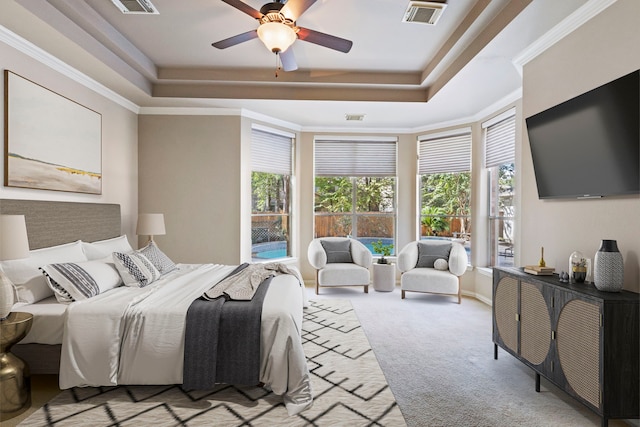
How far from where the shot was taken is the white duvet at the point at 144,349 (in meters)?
2.45

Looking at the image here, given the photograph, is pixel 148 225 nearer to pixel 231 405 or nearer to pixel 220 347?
pixel 220 347

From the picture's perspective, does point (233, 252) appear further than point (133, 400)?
Yes

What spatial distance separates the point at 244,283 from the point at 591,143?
2.76 m

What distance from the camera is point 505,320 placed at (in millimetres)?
3064

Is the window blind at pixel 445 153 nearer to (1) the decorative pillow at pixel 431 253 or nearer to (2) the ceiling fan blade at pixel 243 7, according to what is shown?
(1) the decorative pillow at pixel 431 253

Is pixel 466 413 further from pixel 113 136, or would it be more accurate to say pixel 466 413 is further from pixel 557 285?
pixel 113 136

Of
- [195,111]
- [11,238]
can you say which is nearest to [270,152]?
[195,111]

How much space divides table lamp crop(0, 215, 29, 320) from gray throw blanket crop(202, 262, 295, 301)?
1174 mm

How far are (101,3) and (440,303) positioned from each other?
4.99 m

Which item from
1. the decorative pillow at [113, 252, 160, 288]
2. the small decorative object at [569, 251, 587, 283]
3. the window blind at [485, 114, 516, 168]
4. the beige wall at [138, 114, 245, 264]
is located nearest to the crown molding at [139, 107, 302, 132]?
the beige wall at [138, 114, 245, 264]

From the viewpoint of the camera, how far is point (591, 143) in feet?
8.12

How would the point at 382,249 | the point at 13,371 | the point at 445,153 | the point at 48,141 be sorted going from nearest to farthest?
1. the point at 13,371
2. the point at 48,141
3. the point at 445,153
4. the point at 382,249

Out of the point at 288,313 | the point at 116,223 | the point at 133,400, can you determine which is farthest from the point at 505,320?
the point at 116,223

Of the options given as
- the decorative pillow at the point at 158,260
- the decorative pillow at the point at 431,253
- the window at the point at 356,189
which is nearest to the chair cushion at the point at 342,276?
the decorative pillow at the point at 431,253
